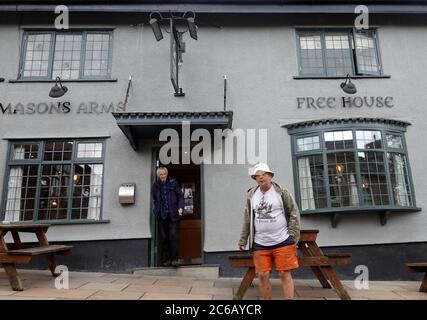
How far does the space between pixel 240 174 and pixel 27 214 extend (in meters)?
4.85

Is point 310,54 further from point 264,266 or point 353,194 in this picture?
point 264,266

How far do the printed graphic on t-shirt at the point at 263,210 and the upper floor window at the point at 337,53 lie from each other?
5.12m

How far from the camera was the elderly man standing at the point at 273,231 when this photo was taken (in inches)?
179

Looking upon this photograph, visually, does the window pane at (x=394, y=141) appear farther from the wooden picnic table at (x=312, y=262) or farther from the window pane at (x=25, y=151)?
the window pane at (x=25, y=151)

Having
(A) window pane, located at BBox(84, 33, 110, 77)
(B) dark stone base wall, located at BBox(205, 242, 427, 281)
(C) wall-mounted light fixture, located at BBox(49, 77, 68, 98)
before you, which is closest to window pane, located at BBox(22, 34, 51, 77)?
(C) wall-mounted light fixture, located at BBox(49, 77, 68, 98)

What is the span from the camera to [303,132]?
816 centimetres

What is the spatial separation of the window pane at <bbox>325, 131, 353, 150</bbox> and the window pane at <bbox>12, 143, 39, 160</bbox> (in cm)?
670

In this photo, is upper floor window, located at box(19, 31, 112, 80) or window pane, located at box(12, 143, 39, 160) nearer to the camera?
window pane, located at box(12, 143, 39, 160)

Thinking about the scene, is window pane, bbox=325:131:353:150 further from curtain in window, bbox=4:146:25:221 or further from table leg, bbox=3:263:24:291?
curtain in window, bbox=4:146:25:221

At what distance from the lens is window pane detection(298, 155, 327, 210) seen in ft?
25.5

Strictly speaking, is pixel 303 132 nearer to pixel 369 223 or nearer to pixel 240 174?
pixel 240 174

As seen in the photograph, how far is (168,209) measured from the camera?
7.27 m

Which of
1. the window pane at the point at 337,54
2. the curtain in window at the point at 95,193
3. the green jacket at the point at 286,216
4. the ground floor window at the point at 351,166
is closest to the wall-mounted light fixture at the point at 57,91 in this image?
the curtain in window at the point at 95,193
